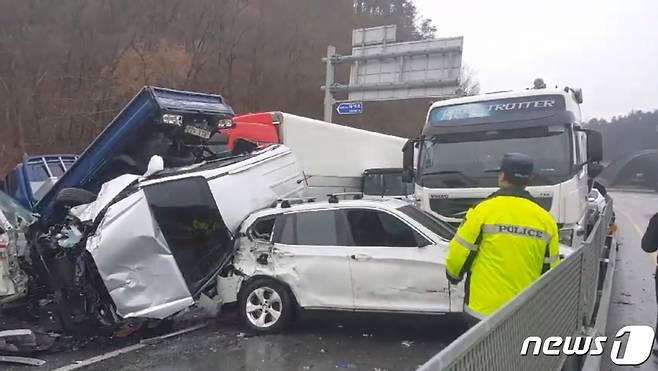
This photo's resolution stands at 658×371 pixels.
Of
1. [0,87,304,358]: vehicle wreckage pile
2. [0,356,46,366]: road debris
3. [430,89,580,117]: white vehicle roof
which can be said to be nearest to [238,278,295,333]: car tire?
[0,87,304,358]: vehicle wreckage pile

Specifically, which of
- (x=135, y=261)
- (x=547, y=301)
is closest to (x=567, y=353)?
(x=547, y=301)

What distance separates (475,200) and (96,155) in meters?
5.17

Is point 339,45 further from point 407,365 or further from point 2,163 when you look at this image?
point 407,365

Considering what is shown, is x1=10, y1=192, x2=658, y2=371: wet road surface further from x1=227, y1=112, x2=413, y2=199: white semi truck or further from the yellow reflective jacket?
x1=227, y1=112, x2=413, y2=199: white semi truck

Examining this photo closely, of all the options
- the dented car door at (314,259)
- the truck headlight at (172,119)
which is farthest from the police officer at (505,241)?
the truck headlight at (172,119)

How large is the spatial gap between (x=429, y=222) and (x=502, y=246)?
3015 millimetres

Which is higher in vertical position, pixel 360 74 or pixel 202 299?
pixel 360 74

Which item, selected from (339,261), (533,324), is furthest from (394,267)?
(533,324)

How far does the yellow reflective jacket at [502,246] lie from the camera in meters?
3.44

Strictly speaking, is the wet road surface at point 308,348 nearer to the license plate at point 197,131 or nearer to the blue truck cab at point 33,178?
the license plate at point 197,131

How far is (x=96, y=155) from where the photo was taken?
8.16 m

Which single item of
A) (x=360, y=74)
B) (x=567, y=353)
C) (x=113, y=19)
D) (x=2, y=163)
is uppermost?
(x=113, y=19)

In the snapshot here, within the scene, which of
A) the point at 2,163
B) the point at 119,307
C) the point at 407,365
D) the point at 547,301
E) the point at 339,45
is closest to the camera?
the point at 547,301

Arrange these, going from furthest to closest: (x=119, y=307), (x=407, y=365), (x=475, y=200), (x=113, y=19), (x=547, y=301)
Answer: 1. (x=113, y=19)
2. (x=475, y=200)
3. (x=119, y=307)
4. (x=407, y=365)
5. (x=547, y=301)
